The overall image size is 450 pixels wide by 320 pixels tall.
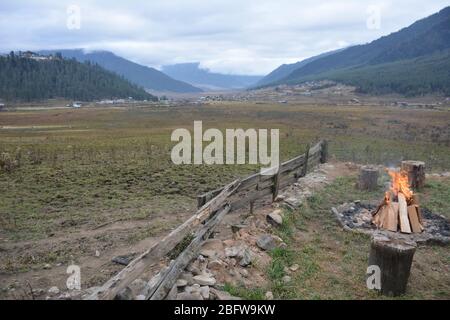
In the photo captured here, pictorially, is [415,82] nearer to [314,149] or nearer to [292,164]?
[314,149]

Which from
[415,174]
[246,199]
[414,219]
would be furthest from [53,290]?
[415,174]

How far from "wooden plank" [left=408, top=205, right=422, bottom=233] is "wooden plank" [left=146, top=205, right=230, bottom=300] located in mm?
4613

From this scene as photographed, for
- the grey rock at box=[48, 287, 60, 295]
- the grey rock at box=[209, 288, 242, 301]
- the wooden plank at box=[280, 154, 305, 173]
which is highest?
the wooden plank at box=[280, 154, 305, 173]

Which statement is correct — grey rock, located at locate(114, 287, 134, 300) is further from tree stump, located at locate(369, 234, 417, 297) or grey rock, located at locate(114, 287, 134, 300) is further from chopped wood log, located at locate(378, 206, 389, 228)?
chopped wood log, located at locate(378, 206, 389, 228)

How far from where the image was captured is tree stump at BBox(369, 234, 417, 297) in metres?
6.24

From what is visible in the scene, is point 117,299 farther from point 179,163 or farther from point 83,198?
point 179,163

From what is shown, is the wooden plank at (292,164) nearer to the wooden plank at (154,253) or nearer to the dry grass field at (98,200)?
the dry grass field at (98,200)

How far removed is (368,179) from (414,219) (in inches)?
131

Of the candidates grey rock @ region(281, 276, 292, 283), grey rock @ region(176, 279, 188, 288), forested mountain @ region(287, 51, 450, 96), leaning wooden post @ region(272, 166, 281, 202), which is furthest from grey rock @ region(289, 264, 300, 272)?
forested mountain @ region(287, 51, 450, 96)

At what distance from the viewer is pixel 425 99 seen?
340ft

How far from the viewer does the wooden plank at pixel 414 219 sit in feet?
29.3

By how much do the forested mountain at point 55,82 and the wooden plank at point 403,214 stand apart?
121501 mm
